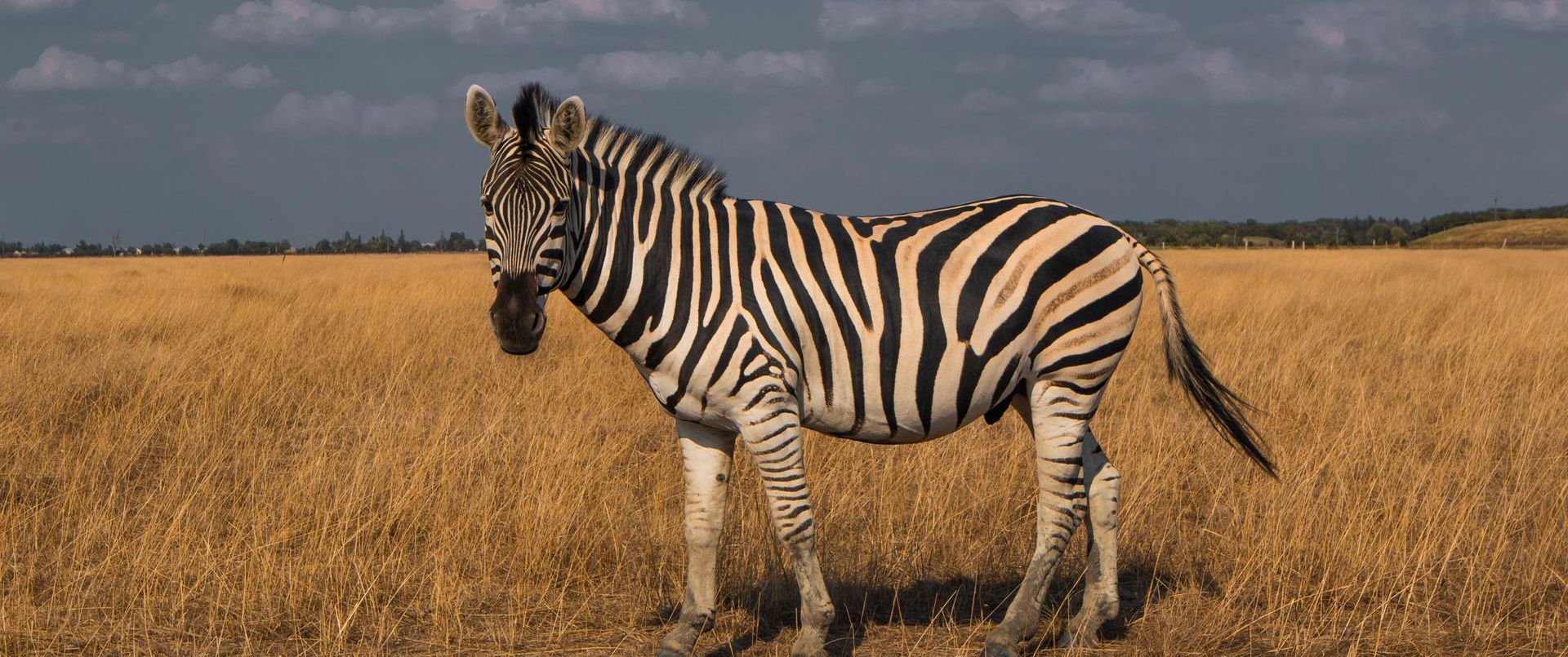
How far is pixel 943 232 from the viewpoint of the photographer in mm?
4832

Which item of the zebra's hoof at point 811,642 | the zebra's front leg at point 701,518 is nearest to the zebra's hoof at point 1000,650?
the zebra's hoof at point 811,642

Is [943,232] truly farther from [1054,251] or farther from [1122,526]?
[1122,526]

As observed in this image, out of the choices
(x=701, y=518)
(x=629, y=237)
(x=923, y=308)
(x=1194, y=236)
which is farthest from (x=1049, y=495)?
(x=1194, y=236)

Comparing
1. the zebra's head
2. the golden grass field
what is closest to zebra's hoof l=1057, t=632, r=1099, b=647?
the golden grass field

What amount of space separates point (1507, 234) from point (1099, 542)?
97.5m

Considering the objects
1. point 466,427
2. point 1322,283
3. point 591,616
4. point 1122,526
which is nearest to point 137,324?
point 466,427

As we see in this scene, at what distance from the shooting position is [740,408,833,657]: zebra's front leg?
4.30 m

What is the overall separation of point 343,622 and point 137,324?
1173cm

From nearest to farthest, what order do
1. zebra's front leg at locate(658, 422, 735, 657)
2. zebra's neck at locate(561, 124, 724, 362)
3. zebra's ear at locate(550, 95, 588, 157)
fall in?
zebra's ear at locate(550, 95, 588, 157)
zebra's neck at locate(561, 124, 724, 362)
zebra's front leg at locate(658, 422, 735, 657)

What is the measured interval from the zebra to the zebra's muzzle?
1cm

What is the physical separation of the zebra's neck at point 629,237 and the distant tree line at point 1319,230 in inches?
2707

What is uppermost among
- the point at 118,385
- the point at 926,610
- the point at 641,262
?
the point at 641,262

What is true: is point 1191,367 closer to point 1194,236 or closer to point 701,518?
point 701,518

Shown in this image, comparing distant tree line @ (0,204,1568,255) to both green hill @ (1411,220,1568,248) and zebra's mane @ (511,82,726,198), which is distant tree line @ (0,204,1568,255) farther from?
zebra's mane @ (511,82,726,198)
